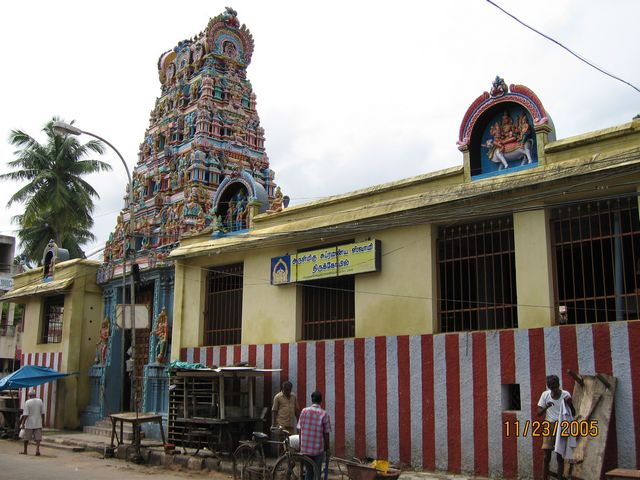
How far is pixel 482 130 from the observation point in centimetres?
1203

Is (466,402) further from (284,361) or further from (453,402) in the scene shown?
(284,361)

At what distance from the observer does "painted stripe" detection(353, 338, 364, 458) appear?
12.5 m

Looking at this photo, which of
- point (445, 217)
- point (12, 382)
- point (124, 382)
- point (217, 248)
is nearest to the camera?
point (445, 217)

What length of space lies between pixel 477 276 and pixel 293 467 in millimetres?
4578

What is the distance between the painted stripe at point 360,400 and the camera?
12492mm

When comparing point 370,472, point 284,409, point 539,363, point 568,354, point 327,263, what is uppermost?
point 327,263

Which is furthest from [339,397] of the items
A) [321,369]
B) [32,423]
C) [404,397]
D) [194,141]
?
[194,141]

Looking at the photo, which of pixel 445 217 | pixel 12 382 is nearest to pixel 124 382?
pixel 12 382

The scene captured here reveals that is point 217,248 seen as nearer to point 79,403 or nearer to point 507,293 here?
point 507,293

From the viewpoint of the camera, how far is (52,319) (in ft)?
79.3

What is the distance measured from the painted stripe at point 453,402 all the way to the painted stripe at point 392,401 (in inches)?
41.7

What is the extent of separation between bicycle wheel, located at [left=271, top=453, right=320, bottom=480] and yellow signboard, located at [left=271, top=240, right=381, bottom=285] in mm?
4365

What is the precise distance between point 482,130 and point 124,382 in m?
14.6
